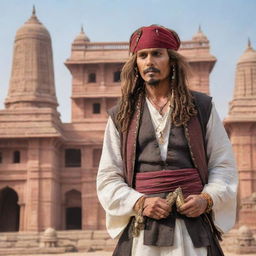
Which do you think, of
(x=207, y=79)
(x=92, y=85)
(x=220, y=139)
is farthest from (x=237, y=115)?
(x=220, y=139)

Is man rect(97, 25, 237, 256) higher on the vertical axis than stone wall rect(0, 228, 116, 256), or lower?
higher

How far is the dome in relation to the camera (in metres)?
29.8

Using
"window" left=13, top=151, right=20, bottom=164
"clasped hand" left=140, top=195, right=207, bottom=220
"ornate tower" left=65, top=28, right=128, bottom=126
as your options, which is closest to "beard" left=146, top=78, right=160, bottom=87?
"clasped hand" left=140, top=195, right=207, bottom=220

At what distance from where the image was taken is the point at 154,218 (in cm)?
312

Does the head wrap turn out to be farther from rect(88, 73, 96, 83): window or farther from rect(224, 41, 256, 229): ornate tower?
rect(88, 73, 96, 83): window

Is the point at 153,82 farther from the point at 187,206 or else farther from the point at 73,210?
the point at 73,210

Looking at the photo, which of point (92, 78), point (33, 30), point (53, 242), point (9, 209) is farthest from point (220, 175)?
point (92, 78)

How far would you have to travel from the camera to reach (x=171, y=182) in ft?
10.5

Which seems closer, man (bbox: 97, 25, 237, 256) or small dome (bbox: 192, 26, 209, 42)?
man (bbox: 97, 25, 237, 256)

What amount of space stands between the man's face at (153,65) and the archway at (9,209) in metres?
26.1

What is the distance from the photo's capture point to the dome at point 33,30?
2983 cm

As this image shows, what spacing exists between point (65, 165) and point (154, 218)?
26.0 metres

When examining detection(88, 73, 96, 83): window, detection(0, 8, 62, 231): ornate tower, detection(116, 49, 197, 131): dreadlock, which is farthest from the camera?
detection(88, 73, 96, 83): window

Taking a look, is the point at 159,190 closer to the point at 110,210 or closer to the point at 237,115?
the point at 110,210
